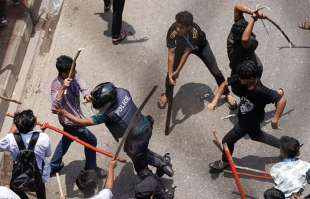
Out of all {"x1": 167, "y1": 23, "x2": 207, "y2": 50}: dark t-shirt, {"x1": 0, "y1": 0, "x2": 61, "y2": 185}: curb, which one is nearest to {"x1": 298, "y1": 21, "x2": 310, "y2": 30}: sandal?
{"x1": 167, "y1": 23, "x2": 207, "y2": 50}: dark t-shirt

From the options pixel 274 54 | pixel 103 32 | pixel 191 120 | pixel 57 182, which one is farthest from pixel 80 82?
pixel 274 54

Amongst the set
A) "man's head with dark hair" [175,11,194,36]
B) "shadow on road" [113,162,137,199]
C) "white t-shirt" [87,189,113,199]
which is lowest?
"shadow on road" [113,162,137,199]

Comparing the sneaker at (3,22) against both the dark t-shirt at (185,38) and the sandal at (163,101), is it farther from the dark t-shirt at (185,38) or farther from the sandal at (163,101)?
the dark t-shirt at (185,38)

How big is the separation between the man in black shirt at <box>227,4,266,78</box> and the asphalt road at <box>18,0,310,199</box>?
113cm

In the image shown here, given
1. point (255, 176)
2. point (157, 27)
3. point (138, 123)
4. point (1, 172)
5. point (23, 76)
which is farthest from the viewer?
point (157, 27)

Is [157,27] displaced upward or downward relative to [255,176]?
upward

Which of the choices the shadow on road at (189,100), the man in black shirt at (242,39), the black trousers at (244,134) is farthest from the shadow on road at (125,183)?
the man in black shirt at (242,39)

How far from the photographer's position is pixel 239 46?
742 cm

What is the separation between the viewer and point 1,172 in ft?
25.4

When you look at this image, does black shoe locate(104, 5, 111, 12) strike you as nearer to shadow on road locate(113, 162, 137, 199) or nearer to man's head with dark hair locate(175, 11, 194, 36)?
man's head with dark hair locate(175, 11, 194, 36)

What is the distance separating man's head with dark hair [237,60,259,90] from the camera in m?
6.35

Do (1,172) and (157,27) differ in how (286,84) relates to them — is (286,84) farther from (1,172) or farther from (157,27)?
(1,172)

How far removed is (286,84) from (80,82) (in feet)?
10.8

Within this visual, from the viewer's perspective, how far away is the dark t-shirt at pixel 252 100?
6.56m
